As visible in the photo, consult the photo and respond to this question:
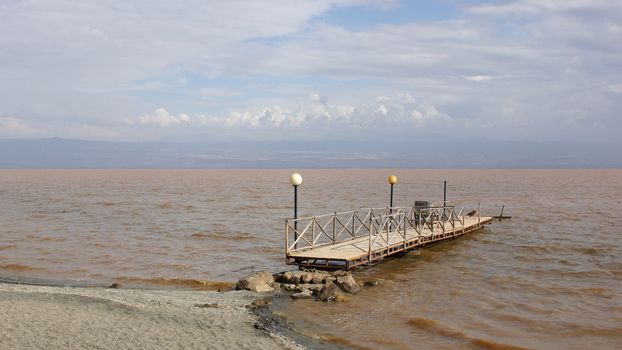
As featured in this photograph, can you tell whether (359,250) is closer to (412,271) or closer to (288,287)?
(412,271)

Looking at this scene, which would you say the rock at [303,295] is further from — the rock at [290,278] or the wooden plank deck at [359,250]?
the wooden plank deck at [359,250]

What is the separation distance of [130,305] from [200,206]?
128ft

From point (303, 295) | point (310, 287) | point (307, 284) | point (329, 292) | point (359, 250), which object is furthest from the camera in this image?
point (359, 250)

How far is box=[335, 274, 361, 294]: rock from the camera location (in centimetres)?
1692

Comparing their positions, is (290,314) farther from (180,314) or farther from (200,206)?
(200,206)

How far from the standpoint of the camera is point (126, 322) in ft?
39.9

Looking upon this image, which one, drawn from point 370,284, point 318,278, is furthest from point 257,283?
point 370,284

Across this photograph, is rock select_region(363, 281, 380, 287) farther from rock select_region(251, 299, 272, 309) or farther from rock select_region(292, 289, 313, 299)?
rock select_region(251, 299, 272, 309)

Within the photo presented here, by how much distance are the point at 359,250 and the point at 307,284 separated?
4050mm

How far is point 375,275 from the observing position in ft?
67.4

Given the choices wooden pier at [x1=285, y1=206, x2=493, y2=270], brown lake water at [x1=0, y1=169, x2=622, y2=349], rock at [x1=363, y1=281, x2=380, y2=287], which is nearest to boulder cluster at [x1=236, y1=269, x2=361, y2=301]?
brown lake water at [x1=0, y1=169, x2=622, y2=349]

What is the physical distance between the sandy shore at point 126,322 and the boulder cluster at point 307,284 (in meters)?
1.09

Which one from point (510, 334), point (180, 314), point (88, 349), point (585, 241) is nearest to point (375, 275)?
point (510, 334)

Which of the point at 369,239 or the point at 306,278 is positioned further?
the point at 369,239
